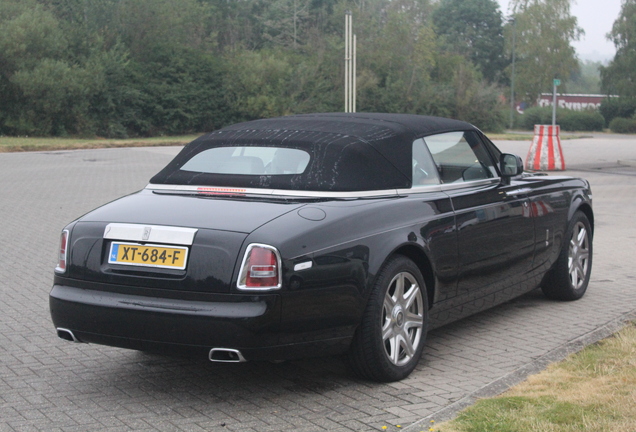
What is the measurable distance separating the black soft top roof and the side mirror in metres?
0.61

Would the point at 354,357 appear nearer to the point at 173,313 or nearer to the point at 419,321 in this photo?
the point at 419,321

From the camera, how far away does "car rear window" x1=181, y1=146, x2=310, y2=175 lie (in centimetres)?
490

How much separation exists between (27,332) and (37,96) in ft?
123

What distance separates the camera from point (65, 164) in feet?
73.7

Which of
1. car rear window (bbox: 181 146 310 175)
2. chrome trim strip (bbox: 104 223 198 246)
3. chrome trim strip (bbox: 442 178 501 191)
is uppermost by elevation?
car rear window (bbox: 181 146 310 175)

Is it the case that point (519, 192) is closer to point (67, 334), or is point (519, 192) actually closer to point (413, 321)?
point (413, 321)

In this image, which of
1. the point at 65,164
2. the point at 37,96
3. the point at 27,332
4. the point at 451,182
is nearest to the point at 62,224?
the point at 27,332

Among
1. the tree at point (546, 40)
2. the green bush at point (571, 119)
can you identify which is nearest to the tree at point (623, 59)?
the tree at point (546, 40)

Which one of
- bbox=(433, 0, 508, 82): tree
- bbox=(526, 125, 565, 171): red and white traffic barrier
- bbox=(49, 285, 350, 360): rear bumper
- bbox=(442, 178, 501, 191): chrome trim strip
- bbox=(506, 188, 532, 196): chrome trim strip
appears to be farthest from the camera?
bbox=(433, 0, 508, 82): tree

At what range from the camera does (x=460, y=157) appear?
230 inches

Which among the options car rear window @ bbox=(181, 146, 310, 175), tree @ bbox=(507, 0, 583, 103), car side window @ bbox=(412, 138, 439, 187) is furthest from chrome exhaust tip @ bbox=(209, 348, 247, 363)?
tree @ bbox=(507, 0, 583, 103)

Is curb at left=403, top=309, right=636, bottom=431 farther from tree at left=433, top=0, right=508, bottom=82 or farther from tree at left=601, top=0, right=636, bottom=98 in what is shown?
tree at left=433, top=0, right=508, bottom=82

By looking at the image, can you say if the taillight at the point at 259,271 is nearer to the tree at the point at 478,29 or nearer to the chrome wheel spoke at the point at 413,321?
the chrome wheel spoke at the point at 413,321

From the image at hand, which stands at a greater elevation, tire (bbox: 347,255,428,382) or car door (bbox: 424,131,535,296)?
car door (bbox: 424,131,535,296)
